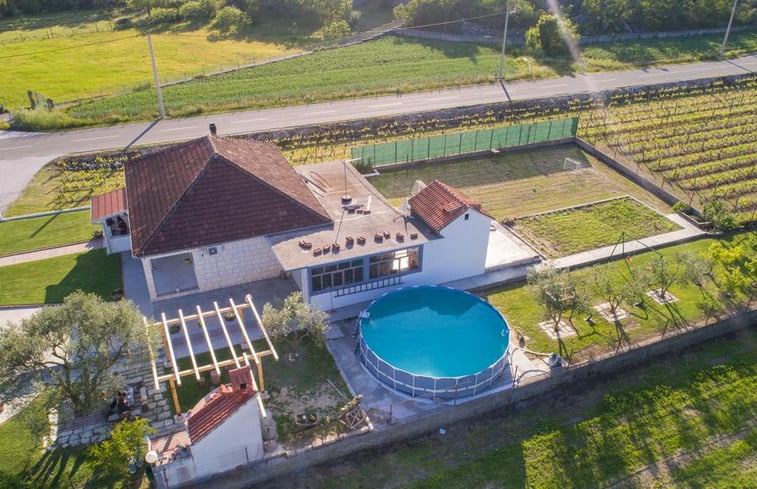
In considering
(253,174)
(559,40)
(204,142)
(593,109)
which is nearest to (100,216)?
(204,142)

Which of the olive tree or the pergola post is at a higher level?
the olive tree

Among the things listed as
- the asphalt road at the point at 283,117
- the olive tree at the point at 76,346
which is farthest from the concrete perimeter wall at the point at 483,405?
the asphalt road at the point at 283,117

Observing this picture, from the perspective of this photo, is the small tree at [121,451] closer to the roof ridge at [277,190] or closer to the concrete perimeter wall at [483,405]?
the concrete perimeter wall at [483,405]

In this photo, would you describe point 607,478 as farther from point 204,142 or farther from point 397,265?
point 204,142

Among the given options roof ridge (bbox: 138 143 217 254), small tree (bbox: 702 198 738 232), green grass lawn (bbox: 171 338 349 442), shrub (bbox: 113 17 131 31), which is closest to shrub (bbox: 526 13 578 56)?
small tree (bbox: 702 198 738 232)

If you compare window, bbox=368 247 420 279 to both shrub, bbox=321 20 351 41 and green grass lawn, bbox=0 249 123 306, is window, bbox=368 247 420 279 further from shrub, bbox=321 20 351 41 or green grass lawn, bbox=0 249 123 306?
shrub, bbox=321 20 351 41

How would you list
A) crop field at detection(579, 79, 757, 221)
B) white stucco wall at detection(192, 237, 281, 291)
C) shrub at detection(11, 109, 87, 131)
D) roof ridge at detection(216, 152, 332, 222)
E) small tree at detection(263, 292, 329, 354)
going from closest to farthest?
small tree at detection(263, 292, 329, 354) → white stucco wall at detection(192, 237, 281, 291) → roof ridge at detection(216, 152, 332, 222) → crop field at detection(579, 79, 757, 221) → shrub at detection(11, 109, 87, 131)
